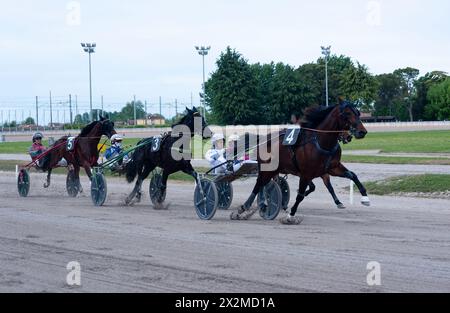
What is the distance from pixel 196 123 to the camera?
14766 mm

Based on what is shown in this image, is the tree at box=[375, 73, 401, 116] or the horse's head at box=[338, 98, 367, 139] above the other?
the tree at box=[375, 73, 401, 116]

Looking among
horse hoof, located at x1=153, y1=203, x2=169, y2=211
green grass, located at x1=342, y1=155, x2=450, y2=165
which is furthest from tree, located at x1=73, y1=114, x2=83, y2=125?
horse hoof, located at x1=153, y1=203, x2=169, y2=211

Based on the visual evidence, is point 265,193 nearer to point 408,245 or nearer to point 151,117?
point 408,245

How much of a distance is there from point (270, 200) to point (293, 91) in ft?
134

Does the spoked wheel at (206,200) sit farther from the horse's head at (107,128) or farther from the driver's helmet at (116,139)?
the horse's head at (107,128)

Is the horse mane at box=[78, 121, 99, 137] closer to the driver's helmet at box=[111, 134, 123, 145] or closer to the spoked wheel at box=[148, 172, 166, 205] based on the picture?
the driver's helmet at box=[111, 134, 123, 145]

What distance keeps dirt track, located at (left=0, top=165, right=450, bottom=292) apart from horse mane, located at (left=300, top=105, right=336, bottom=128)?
1.54 metres

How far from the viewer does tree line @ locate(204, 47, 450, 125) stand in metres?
54.1

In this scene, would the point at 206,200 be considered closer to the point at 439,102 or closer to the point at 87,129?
the point at 87,129

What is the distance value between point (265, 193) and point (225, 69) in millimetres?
43736

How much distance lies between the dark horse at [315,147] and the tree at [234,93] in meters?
41.0

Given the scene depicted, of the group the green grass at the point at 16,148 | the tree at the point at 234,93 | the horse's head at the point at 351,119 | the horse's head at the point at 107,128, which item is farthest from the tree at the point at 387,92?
the horse's head at the point at 351,119
